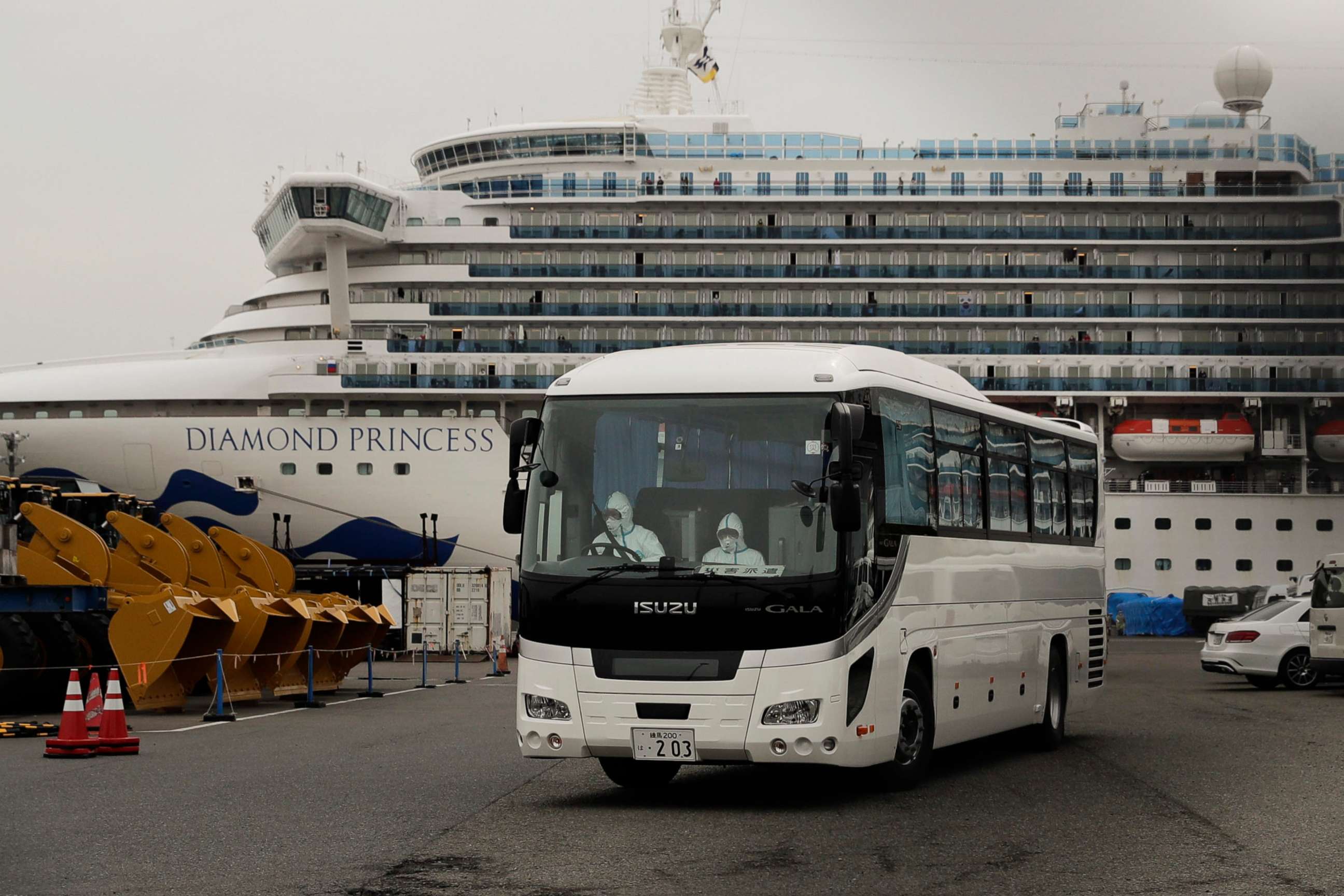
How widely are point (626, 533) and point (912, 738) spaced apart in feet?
8.29

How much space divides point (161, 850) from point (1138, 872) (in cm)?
478

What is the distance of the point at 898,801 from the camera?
1053 cm

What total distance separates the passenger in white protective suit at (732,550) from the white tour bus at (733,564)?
0.04 ft

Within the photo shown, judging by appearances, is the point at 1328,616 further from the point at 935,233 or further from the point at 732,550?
the point at 935,233

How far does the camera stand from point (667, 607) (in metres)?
10.1

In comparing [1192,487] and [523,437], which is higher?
[523,437]

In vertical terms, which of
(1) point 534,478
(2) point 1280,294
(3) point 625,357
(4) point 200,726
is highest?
(2) point 1280,294

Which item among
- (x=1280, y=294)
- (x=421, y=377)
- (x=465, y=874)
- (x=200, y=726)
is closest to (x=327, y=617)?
(x=200, y=726)

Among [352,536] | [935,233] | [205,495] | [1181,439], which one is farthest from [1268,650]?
[935,233]

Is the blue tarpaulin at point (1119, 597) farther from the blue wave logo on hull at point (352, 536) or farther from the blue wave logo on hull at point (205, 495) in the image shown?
the blue wave logo on hull at point (205, 495)

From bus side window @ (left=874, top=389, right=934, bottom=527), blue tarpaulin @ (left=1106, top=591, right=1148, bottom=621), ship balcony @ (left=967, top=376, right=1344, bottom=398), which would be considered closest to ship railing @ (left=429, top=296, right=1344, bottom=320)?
ship balcony @ (left=967, top=376, right=1344, bottom=398)

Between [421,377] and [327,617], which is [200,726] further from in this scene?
[421,377]

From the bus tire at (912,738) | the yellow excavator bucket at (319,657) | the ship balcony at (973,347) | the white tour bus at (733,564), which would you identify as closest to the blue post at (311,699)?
the yellow excavator bucket at (319,657)

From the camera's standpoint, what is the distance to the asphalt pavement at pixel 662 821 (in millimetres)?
7488
